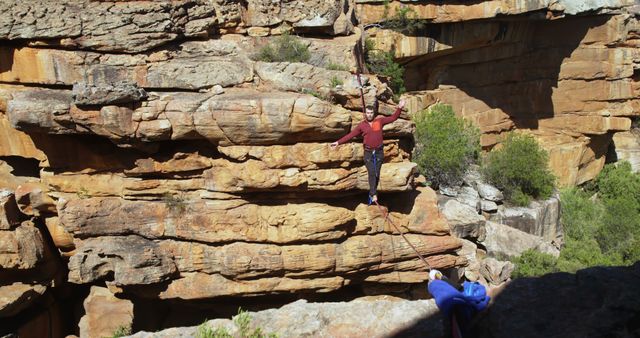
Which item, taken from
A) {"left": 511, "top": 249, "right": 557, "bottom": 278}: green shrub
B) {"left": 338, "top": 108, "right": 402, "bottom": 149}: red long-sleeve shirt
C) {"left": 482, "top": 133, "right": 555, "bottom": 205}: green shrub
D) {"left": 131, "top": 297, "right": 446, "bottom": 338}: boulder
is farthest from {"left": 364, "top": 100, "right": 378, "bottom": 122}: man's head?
{"left": 482, "top": 133, "right": 555, "bottom": 205}: green shrub

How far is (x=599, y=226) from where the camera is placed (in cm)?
2339

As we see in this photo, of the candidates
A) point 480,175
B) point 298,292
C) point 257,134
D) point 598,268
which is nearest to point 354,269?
point 298,292

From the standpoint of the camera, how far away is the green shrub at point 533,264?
1599cm

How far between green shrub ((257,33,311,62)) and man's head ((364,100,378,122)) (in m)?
2.88

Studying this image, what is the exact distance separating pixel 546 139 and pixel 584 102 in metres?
2.45

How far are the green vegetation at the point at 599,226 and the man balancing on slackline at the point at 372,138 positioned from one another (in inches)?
304

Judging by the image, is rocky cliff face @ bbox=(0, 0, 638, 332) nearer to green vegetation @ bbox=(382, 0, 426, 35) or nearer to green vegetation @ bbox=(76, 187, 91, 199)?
green vegetation @ bbox=(76, 187, 91, 199)

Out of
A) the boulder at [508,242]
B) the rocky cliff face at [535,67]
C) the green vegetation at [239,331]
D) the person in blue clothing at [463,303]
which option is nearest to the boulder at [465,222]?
the boulder at [508,242]

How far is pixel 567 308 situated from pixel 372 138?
6.10 metres

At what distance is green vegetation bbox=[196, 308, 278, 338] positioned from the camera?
5.32 metres

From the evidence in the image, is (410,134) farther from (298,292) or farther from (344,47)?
(298,292)

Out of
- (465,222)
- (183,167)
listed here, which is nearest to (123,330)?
(183,167)

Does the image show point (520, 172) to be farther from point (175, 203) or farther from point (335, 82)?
point (175, 203)

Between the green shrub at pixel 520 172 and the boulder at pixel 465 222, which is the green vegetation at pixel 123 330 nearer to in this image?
the boulder at pixel 465 222
